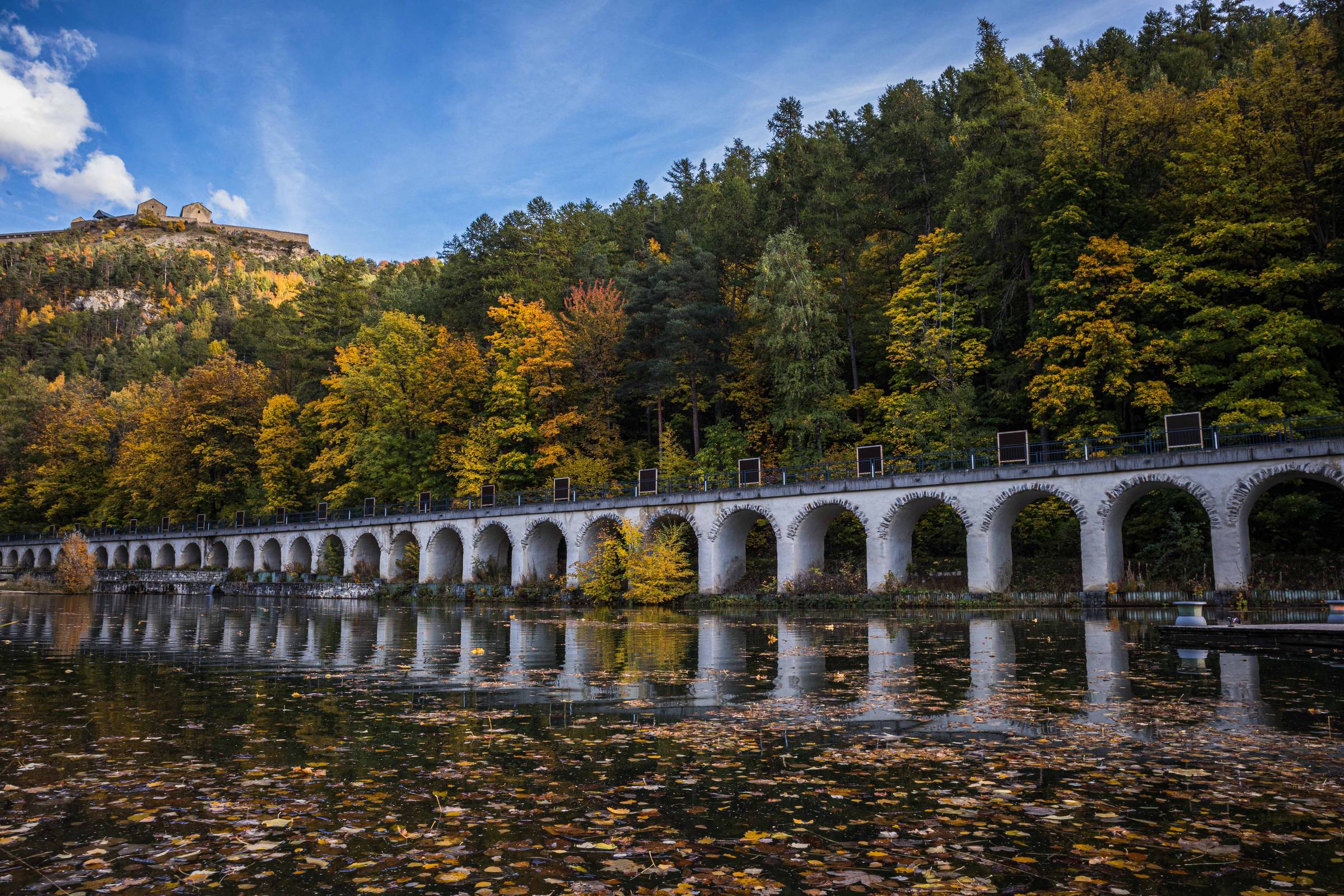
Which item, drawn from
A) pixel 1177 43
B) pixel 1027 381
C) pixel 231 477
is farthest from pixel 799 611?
pixel 231 477

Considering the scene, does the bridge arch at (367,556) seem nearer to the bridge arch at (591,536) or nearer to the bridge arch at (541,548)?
the bridge arch at (541,548)

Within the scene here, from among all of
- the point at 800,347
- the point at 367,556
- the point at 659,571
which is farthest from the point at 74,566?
the point at 800,347

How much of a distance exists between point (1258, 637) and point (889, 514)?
54.8 feet

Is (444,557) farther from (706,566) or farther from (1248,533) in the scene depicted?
(1248,533)

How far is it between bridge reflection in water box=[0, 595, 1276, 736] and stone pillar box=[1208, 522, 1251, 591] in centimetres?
256

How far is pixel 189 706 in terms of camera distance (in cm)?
956

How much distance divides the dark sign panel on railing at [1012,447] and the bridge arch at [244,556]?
56827mm

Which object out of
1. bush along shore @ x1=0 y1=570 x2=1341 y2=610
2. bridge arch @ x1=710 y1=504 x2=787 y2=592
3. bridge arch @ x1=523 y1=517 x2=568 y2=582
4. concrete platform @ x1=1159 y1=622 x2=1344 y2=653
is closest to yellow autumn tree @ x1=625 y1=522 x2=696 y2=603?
bush along shore @ x1=0 y1=570 x2=1341 y2=610

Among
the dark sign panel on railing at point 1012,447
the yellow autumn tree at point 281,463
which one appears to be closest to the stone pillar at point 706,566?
the dark sign panel on railing at point 1012,447

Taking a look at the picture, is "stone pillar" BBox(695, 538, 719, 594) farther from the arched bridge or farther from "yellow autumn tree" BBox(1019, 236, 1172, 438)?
"yellow autumn tree" BBox(1019, 236, 1172, 438)

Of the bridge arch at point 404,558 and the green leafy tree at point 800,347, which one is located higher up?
the green leafy tree at point 800,347

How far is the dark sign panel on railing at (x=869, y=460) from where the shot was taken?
33469mm

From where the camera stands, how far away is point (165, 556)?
71.2 m

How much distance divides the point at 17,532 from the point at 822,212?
297ft
